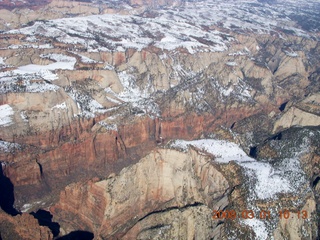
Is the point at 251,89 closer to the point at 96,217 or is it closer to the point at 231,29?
the point at 96,217

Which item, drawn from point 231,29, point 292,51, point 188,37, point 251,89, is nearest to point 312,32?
point 231,29

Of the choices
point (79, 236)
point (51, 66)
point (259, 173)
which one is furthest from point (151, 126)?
point (259, 173)

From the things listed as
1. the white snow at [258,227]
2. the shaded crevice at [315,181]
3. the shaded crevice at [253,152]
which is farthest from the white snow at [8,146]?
the shaded crevice at [315,181]

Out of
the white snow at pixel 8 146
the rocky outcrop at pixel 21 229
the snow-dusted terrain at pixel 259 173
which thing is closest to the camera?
the snow-dusted terrain at pixel 259 173

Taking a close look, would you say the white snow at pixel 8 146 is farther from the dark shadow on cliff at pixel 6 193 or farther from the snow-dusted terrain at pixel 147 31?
the snow-dusted terrain at pixel 147 31

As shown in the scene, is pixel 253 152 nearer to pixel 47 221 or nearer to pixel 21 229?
pixel 47 221

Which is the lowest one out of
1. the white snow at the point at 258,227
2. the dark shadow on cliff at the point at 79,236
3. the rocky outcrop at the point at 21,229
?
the dark shadow on cliff at the point at 79,236

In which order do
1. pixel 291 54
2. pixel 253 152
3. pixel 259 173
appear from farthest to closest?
1. pixel 291 54
2. pixel 253 152
3. pixel 259 173

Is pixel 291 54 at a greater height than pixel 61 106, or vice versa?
pixel 61 106
